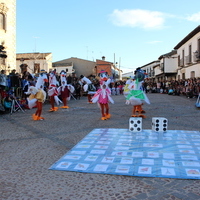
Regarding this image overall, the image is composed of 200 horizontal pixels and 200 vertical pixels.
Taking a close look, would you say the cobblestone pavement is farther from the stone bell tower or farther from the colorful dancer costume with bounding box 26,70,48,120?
the stone bell tower

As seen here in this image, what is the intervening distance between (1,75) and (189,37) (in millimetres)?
26986

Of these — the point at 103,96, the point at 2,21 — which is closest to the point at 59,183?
the point at 103,96

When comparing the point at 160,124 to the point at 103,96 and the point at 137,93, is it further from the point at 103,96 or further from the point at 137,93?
the point at 103,96

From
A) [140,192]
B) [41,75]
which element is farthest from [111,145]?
[41,75]

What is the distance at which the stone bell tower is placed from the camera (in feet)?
86.1

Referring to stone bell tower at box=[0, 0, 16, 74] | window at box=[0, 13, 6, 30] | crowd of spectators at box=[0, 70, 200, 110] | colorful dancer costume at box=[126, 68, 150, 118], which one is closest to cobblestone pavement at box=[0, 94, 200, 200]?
colorful dancer costume at box=[126, 68, 150, 118]

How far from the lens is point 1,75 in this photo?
1071 centimetres

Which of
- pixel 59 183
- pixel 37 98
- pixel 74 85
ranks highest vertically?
pixel 74 85

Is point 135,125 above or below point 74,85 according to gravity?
below

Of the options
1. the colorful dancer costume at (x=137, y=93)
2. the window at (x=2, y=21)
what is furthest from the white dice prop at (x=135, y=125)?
the window at (x=2, y=21)

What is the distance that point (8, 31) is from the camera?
27.1 meters

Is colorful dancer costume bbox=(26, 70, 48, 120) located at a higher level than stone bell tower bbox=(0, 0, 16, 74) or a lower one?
lower

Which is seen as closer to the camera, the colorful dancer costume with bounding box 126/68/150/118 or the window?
the colorful dancer costume with bounding box 126/68/150/118

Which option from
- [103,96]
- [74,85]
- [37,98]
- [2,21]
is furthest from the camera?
[2,21]
